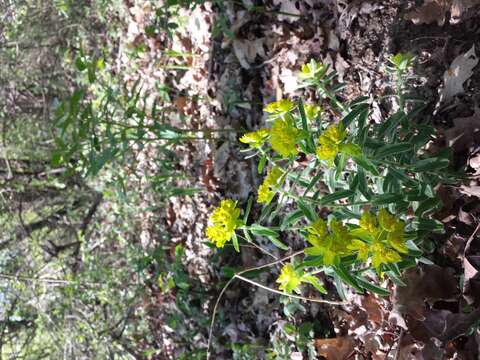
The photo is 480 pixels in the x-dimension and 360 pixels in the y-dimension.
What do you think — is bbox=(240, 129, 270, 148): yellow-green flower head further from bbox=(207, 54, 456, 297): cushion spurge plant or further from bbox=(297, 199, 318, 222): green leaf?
bbox=(297, 199, 318, 222): green leaf

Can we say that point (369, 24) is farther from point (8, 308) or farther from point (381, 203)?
point (8, 308)

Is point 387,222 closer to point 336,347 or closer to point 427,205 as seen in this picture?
point 427,205

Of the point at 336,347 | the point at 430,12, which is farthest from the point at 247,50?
the point at 336,347

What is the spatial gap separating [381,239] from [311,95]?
150 centimetres

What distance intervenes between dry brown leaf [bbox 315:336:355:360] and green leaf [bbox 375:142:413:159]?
1222 mm

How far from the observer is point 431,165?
65.7 inches

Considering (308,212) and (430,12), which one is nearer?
(308,212)

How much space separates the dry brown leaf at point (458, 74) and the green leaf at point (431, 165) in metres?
0.53

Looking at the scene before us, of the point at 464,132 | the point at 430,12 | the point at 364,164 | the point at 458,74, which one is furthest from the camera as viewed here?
the point at 430,12

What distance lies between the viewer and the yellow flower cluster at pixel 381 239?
1.44 meters

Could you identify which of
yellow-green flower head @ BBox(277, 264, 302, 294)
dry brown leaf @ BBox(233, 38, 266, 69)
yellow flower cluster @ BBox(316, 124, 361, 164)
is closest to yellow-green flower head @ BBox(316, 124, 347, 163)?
yellow flower cluster @ BBox(316, 124, 361, 164)

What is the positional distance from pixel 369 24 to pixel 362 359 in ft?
5.44

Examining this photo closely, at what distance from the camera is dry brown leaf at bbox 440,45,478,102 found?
6.61 ft

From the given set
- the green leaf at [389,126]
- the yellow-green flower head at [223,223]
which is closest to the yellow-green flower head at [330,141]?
the green leaf at [389,126]
